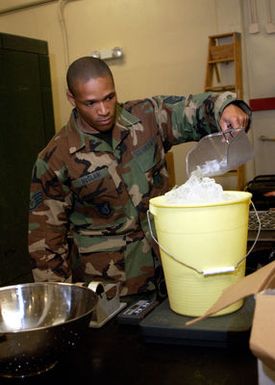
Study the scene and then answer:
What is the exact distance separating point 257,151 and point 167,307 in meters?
2.73

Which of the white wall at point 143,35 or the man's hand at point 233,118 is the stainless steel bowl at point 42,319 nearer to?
the man's hand at point 233,118

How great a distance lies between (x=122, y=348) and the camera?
1.17 meters

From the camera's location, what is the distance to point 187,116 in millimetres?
1894

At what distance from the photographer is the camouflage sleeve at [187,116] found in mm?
1797

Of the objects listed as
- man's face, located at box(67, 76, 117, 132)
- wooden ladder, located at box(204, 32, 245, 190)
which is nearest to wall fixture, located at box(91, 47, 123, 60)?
wooden ladder, located at box(204, 32, 245, 190)

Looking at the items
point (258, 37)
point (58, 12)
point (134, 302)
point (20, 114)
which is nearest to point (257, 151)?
point (258, 37)

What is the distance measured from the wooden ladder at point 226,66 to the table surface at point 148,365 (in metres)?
2.66

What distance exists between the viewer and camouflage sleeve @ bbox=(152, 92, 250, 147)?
1797mm

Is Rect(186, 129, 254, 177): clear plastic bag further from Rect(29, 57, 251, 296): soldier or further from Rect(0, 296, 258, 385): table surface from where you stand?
Rect(0, 296, 258, 385): table surface

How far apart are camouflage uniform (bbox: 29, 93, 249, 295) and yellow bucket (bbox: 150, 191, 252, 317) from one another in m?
0.64

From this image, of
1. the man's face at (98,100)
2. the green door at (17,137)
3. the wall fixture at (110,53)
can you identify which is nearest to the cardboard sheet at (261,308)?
the man's face at (98,100)

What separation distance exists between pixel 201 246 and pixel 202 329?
0.58ft

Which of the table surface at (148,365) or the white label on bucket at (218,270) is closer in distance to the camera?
the table surface at (148,365)

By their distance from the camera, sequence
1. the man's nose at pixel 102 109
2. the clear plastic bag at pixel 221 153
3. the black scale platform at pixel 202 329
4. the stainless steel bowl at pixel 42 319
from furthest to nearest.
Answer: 1. the man's nose at pixel 102 109
2. the clear plastic bag at pixel 221 153
3. the black scale platform at pixel 202 329
4. the stainless steel bowl at pixel 42 319
